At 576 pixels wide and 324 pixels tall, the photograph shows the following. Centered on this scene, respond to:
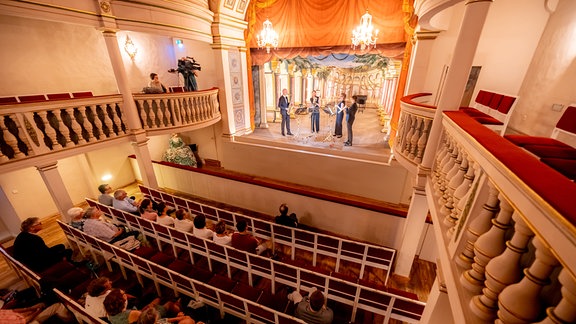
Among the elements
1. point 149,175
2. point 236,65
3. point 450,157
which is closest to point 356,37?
point 236,65

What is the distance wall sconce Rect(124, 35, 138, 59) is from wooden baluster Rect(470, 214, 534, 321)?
9442 mm

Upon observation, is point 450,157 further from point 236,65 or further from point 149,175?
point 236,65

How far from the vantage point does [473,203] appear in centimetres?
145

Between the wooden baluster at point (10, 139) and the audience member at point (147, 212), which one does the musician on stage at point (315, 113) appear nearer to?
the audience member at point (147, 212)

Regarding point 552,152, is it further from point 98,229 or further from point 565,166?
point 98,229

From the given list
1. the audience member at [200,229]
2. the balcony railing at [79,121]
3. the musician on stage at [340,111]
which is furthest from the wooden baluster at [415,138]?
the balcony railing at [79,121]

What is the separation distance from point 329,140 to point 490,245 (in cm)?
676

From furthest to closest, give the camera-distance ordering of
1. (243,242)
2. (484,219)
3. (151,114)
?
(151,114)
(243,242)
(484,219)

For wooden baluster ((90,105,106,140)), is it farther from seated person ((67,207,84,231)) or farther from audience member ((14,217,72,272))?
audience member ((14,217,72,272))

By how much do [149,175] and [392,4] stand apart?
789 cm

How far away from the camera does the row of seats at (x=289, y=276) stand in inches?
102

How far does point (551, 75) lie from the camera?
4113 millimetres

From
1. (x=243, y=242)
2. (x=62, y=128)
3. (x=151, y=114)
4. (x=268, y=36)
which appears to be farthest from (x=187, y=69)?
(x=243, y=242)

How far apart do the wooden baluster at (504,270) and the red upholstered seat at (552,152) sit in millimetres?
1168
